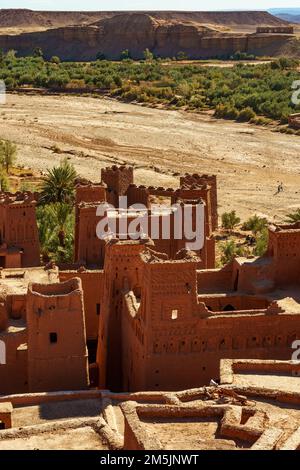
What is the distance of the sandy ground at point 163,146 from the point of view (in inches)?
1767

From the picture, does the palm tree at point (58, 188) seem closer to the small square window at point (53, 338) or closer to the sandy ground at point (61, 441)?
the small square window at point (53, 338)

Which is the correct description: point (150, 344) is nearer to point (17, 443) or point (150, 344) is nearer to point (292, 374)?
point (292, 374)

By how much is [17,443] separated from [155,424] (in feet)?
7.06

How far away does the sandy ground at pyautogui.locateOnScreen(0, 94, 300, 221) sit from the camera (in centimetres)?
4488

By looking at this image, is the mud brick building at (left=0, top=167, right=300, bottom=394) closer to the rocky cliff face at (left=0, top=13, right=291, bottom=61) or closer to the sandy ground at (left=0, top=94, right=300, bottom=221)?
the sandy ground at (left=0, top=94, right=300, bottom=221)

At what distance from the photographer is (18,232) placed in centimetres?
2314

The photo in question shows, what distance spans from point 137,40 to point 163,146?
77900 millimetres

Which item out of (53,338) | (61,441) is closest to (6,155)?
(53,338)

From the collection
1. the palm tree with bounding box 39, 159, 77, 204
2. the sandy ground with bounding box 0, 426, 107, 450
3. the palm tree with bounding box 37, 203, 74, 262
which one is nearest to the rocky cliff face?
the palm tree with bounding box 39, 159, 77, 204

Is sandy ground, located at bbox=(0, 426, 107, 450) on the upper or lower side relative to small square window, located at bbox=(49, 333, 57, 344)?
lower

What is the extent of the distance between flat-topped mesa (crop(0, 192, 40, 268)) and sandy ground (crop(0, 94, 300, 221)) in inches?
668

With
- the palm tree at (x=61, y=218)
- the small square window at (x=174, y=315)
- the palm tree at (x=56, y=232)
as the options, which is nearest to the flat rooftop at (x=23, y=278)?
the small square window at (x=174, y=315)

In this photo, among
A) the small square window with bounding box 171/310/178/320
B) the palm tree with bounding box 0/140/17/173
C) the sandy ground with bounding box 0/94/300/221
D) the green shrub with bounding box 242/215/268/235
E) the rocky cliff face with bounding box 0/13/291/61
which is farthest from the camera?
the rocky cliff face with bounding box 0/13/291/61

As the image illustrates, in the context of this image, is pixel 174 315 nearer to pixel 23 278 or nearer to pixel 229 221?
pixel 23 278
